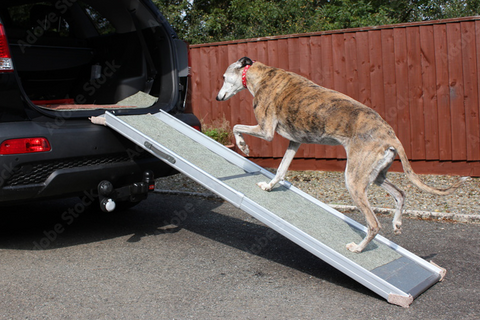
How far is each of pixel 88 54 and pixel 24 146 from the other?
2.43 m

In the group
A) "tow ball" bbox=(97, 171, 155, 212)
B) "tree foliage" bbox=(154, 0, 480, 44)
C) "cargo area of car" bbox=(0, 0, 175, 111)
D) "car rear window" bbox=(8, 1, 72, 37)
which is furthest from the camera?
"tree foliage" bbox=(154, 0, 480, 44)

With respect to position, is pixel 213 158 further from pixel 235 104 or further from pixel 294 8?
pixel 294 8

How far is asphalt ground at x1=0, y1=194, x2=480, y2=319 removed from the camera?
319 cm

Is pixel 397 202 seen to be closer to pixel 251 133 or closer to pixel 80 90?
pixel 251 133

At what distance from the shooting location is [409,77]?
789 centimetres

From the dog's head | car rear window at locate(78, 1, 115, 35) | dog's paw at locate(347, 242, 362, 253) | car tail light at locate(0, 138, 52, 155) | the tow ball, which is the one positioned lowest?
dog's paw at locate(347, 242, 362, 253)

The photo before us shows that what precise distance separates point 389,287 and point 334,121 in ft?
4.59

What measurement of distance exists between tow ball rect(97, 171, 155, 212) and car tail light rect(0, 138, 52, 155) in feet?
1.99

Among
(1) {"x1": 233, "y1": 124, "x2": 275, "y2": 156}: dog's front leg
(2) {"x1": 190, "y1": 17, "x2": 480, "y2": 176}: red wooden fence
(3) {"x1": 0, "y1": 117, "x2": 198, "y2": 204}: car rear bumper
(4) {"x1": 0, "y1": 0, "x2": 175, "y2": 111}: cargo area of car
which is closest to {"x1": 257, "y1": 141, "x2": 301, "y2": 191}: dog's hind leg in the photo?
(1) {"x1": 233, "y1": 124, "x2": 275, "y2": 156}: dog's front leg

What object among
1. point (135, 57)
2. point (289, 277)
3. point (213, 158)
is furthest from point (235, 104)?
point (289, 277)

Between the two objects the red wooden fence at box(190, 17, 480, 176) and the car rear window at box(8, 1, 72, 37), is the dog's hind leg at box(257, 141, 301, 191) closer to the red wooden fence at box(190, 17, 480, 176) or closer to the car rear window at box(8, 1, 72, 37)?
A: the car rear window at box(8, 1, 72, 37)

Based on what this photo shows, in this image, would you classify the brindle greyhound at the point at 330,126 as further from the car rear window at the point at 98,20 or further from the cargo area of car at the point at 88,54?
the car rear window at the point at 98,20

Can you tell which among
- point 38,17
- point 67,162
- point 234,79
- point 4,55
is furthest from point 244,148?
point 38,17

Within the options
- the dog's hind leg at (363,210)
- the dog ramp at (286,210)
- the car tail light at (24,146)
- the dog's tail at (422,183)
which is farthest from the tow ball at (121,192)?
the dog's tail at (422,183)
